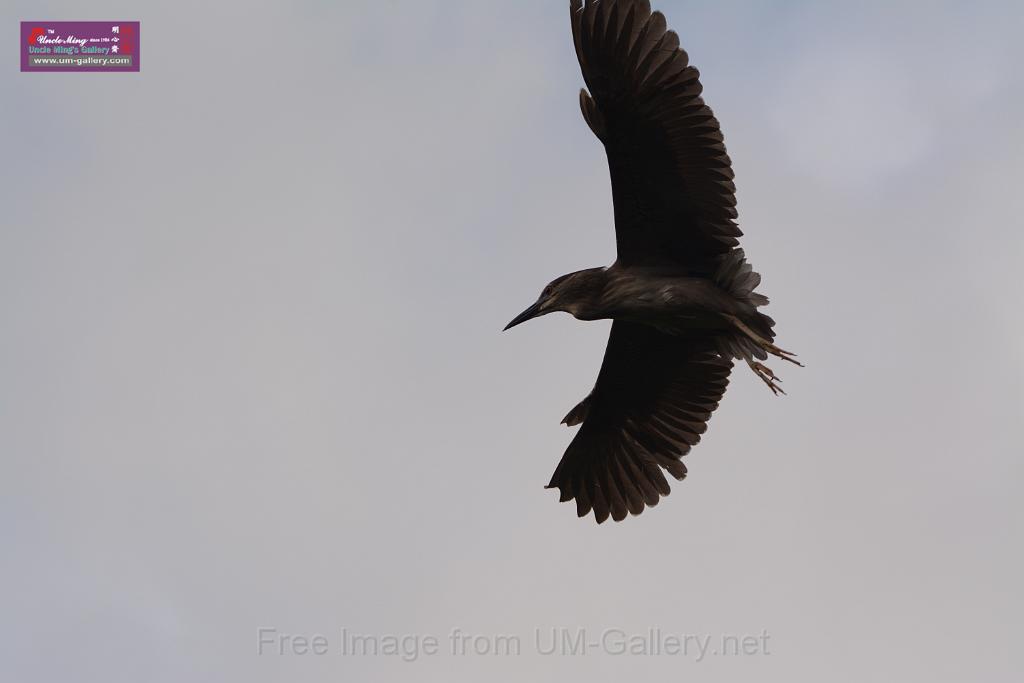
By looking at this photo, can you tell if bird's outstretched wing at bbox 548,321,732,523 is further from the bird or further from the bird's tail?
the bird's tail

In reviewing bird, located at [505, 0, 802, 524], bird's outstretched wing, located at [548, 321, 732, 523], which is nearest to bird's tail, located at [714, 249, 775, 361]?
A: bird, located at [505, 0, 802, 524]

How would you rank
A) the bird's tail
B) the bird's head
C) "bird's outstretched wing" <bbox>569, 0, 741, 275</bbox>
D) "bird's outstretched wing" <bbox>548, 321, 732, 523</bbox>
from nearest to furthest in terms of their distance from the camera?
"bird's outstretched wing" <bbox>569, 0, 741, 275</bbox> → the bird's tail → the bird's head → "bird's outstretched wing" <bbox>548, 321, 732, 523</bbox>

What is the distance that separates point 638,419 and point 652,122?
2.50 m

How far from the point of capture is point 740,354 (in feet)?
32.1

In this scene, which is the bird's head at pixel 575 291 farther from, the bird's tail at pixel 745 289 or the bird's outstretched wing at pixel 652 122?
the bird's tail at pixel 745 289

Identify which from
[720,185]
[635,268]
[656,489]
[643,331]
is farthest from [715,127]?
[656,489]

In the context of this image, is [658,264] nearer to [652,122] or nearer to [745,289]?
[745,289]

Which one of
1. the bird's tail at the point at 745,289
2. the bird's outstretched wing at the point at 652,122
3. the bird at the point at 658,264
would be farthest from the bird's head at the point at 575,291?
the bird's tail at the point at 745,289

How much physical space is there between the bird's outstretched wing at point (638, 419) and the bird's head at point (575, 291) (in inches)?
27.9

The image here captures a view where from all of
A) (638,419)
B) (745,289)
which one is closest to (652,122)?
(745,289)

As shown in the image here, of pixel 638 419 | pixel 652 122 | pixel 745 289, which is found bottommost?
pixel 638 419

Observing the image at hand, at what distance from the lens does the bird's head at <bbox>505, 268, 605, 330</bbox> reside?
9734mm

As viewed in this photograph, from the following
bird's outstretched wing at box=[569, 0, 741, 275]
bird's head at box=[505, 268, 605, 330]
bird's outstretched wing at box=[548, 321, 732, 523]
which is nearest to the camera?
bird's outstretched wing at box=[569, 0, 741, 275]

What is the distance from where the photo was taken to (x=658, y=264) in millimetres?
9656
